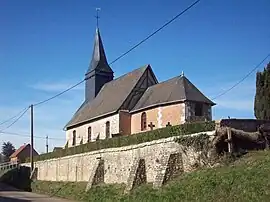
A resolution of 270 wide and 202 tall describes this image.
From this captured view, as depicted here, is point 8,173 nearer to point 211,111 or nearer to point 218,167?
point 211,111

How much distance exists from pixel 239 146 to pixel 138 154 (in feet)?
29.1

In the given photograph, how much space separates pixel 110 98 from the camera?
166 feet

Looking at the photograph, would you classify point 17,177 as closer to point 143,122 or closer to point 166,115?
point 143,122

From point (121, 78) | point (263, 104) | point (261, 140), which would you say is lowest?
point (261, 140)

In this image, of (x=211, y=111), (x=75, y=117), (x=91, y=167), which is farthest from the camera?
(x=75, y=117)

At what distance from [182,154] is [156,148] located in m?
2.93

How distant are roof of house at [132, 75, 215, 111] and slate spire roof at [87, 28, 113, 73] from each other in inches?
667

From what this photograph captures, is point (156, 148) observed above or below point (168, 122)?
below

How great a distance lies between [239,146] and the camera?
2405 centimetres

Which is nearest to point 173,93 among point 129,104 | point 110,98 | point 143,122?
point 143,122

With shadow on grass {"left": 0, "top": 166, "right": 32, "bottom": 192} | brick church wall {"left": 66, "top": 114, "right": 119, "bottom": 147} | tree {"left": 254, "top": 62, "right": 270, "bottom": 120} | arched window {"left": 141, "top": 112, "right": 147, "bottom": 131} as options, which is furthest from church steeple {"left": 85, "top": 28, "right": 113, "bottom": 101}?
tree {"left": 254, "top": 62, "right": 270, "bottom": 120}

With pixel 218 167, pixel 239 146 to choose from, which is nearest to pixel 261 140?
pixel 239 146

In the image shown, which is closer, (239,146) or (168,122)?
(239,146)

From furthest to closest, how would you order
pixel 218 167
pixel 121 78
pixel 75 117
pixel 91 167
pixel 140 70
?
pixel 75 117 < pixel 121 78 < pixel 140 70 < pixel 91 167 < pixel 218 167
